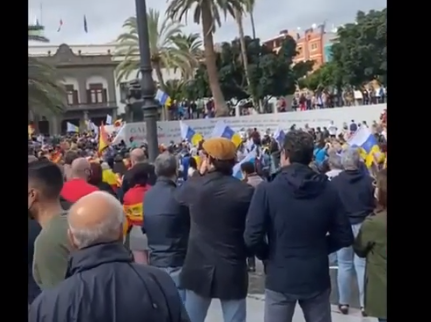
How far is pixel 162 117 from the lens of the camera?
2641cm

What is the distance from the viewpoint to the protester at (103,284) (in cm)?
261

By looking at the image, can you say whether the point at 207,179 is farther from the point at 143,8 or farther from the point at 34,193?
the point at 143,8

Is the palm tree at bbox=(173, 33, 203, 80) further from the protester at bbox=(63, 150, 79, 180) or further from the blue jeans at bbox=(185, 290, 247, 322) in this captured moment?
the blue jeans at bbox=(185, 290, 247, 322)

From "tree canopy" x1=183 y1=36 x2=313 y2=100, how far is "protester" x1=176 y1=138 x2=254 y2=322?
27.3 metres

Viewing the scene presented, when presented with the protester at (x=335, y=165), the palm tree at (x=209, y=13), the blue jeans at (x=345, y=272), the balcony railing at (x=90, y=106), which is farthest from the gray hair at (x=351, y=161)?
the balcony railing at (x=90, y=106)

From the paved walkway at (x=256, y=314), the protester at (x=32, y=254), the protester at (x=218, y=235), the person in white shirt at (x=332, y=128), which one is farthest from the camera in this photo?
the person in white shirt at (x=332, y=128)

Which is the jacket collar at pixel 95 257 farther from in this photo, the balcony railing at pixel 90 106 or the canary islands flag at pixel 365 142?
the balcony railing at pixel 90 106

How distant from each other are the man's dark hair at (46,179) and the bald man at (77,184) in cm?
94

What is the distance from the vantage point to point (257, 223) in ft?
13.5

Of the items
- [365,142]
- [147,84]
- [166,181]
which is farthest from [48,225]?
[365,142]

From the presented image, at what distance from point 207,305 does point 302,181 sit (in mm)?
1040
